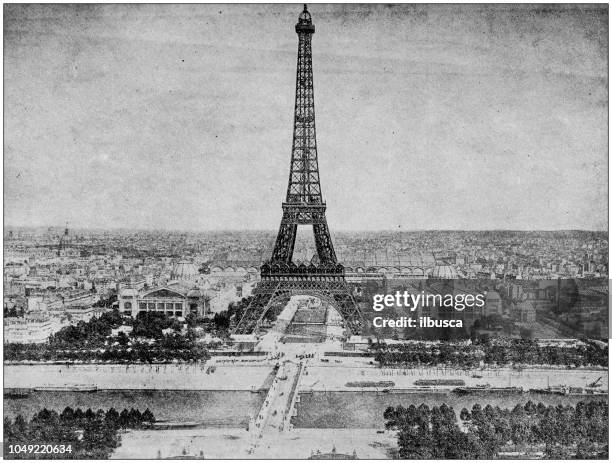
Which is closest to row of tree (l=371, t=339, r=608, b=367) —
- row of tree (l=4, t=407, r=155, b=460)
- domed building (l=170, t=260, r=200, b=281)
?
domed building (l=170, t=260, r=200, b=281)

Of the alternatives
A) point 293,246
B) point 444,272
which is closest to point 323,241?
point 293,246

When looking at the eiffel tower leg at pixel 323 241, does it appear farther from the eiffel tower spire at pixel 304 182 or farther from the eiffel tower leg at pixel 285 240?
the eiffel tower leg at pixel 285 240

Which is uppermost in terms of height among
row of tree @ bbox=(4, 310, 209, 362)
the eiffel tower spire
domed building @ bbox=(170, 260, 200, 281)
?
the eiffel tower spire

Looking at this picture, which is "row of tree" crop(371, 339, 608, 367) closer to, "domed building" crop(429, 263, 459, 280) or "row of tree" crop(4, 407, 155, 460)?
"domed building" crop(429, 263, 459, 280)

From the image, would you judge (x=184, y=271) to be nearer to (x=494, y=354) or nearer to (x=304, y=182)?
(x=304, y=182)

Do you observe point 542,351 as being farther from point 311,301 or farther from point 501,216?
point 311,301

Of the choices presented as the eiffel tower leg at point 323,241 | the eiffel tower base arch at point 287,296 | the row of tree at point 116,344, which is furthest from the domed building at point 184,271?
the eiffel tower leg at point 323,241

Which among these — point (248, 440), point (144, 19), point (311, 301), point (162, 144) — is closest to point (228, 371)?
point (248, 440)
